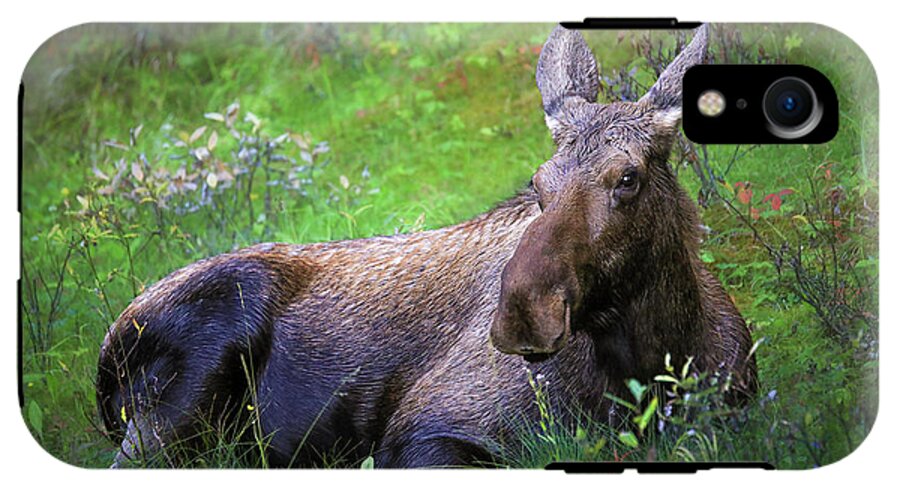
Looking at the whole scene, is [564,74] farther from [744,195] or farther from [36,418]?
[36,418]

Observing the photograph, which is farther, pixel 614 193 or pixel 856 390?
pixel 856 390

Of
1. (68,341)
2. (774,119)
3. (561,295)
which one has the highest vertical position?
(774,119)

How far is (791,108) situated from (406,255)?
2.07 metres

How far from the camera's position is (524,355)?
24.3 ft

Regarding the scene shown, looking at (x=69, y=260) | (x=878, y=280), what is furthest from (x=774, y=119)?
(x=69, y=260)

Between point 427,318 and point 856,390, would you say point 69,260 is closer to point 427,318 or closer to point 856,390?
point 427,318

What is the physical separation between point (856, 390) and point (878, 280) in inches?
21.9

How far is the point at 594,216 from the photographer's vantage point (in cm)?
716

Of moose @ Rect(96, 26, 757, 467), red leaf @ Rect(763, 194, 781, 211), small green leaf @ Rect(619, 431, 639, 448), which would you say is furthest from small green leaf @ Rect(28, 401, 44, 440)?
red leaf @ Rect(763, 194, 781, 211)

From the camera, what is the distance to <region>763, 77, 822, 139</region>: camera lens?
307 inches

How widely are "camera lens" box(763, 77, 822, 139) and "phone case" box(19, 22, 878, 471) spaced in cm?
9

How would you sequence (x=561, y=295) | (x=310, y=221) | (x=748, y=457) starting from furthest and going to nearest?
1. (x=310, y=221)
2. (x=748, y=457)
3. (x=561, y=295)

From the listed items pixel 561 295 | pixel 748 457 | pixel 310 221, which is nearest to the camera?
pixel 561 295

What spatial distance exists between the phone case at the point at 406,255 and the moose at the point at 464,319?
0.02 metres
